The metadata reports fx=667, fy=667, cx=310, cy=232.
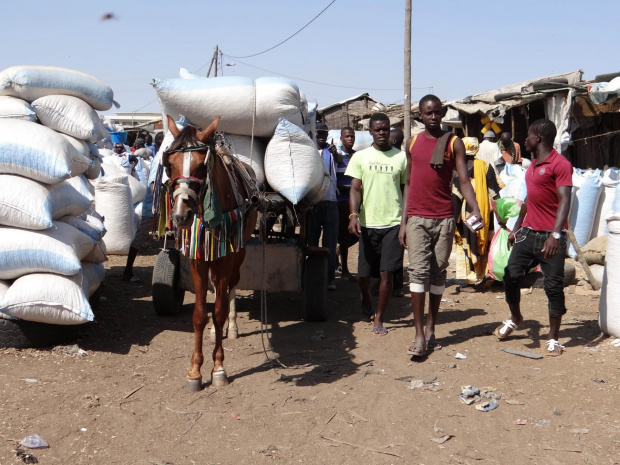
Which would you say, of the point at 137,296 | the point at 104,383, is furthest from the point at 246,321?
the point at 104,383

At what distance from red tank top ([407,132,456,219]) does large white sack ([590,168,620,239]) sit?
5.87 metres

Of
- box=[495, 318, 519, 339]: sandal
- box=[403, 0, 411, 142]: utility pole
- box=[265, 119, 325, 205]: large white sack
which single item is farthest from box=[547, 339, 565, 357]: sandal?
box=[403, 0, 411, 142]: utility pole

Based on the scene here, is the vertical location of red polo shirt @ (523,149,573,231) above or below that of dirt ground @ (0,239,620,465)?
above

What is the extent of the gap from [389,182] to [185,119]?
6.61ft

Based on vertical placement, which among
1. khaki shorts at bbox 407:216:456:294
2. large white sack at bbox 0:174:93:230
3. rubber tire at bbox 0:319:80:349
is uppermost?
large white sack at bbox 0:174:93:230

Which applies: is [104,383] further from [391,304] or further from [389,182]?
[391,304]

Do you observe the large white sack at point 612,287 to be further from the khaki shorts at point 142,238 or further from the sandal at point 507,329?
the khaki shorts at point 142,238

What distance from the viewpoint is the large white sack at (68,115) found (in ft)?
21.0

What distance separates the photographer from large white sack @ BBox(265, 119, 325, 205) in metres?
6.15

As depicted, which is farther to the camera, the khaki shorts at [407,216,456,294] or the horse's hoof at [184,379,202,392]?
the khaki shorts at [407,216,456,294]

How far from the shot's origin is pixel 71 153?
5.97 m

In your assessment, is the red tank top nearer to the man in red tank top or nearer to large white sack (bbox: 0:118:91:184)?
the man in red tank top

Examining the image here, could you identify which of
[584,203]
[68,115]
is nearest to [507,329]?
[68,115]

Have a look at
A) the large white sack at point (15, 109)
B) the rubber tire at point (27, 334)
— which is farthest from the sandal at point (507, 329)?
the large white sack at point (15, 109)
